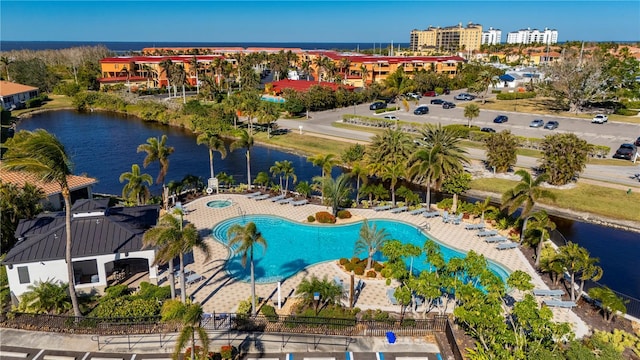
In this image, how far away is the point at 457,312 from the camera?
21.2m

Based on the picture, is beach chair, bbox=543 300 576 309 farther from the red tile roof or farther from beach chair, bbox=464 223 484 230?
the red tile roof

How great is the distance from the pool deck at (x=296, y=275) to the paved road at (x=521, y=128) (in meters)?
23.6

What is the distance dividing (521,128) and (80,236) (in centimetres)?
6976

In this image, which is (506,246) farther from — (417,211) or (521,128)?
(521,128)

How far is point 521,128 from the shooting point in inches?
2894

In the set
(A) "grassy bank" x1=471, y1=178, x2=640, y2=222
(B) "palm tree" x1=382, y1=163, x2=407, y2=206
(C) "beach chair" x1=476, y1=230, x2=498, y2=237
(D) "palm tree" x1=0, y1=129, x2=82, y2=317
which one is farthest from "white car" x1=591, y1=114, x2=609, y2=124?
(D) "palm tree" x1=0, y1=129, x2=82, y2=317

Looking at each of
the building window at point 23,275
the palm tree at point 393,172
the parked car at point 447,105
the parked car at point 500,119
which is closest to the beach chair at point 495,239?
the palm tree at point 393,172

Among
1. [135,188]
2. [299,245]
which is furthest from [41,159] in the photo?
[299,245]

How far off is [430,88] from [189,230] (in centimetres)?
10238

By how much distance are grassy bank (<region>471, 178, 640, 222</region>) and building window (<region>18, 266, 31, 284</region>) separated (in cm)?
4176

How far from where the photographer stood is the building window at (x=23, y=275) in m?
25.0

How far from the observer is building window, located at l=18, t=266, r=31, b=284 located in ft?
81.9

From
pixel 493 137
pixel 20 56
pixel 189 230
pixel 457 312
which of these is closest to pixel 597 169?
→ pixel 493 137

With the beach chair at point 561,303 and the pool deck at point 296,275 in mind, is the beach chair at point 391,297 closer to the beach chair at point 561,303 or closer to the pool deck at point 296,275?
the pool deck at point 296,275
